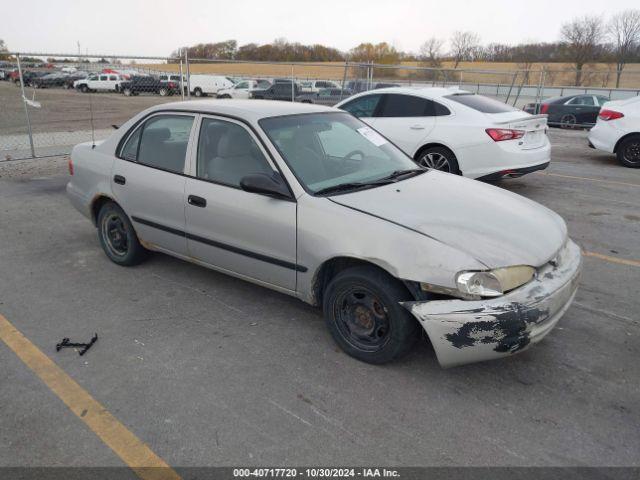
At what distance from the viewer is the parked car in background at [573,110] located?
17.8 metres

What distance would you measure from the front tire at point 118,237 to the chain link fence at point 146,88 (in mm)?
6453

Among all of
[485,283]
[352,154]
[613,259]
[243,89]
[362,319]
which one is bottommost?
[613,259]

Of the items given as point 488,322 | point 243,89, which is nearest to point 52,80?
point 243,89

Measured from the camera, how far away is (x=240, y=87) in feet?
95.8

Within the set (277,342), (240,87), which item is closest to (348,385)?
(277,342)

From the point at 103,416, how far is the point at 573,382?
2711mm

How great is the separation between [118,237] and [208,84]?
31952mm

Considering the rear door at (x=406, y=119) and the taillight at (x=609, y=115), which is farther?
the taillight at (x=609, y=115)

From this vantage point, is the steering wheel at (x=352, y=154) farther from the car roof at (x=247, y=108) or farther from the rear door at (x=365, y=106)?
the rear door at (x=365, y=106)

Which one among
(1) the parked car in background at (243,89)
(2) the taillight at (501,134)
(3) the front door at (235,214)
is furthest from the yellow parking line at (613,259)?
(1) the parked car in background at (243,89)

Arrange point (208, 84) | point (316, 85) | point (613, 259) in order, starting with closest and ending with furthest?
point (613, 259) → point (316, 85) → point (208, 84)

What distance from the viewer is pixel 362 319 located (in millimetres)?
3332

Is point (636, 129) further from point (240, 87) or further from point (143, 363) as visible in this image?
point (240, 87)

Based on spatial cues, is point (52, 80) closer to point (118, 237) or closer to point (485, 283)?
point (118, 237)
